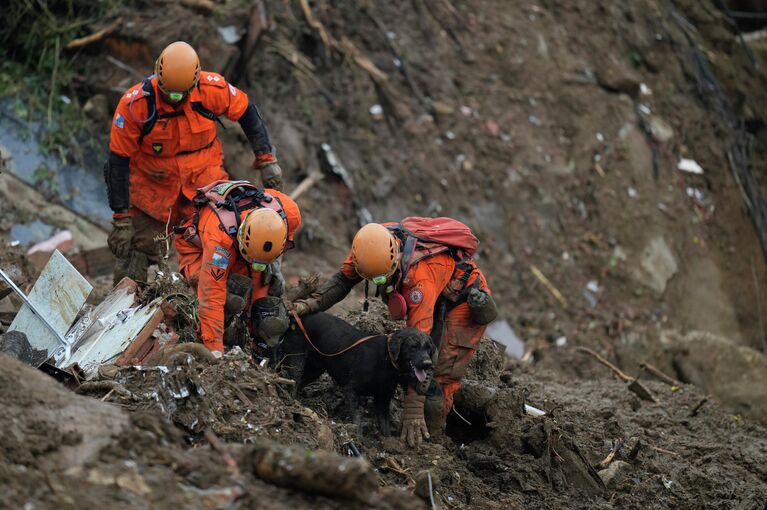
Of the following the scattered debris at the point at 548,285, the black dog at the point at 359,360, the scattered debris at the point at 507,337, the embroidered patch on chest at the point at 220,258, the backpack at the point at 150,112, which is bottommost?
the scattered debris at the point at 548,285

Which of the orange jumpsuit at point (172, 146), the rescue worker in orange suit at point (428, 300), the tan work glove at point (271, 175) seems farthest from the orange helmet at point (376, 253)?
the orange jumpsuit at point (172, 146)

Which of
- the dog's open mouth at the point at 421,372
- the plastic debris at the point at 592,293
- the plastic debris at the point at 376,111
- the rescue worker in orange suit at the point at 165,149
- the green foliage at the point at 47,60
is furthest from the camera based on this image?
the plastic debris at the point at 592,293

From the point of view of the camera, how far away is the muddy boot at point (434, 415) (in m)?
6.12

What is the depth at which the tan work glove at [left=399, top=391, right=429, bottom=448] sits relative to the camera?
19.5ft

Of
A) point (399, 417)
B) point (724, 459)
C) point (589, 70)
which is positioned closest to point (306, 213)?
point (399, 417)

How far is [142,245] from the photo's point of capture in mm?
7070

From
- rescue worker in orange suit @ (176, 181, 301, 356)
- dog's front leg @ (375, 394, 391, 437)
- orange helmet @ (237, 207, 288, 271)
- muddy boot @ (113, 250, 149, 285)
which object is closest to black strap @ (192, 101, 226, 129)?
rescue worker in orange suit @ (176, 181, 301, 356)

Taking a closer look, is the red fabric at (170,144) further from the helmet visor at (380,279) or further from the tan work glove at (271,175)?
the helmet visor at (380,279)

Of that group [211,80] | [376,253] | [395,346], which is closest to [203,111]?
[211,80]

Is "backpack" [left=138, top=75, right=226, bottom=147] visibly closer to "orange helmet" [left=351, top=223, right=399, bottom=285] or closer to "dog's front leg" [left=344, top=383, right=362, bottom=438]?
"orange helmet" [left=351, top=223, right=399, bottom=285]

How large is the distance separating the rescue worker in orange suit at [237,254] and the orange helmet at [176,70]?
2.34 ft

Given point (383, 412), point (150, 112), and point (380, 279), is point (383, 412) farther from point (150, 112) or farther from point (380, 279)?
point (150, 112)

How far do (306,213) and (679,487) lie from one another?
5.47m

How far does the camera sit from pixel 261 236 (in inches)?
219
